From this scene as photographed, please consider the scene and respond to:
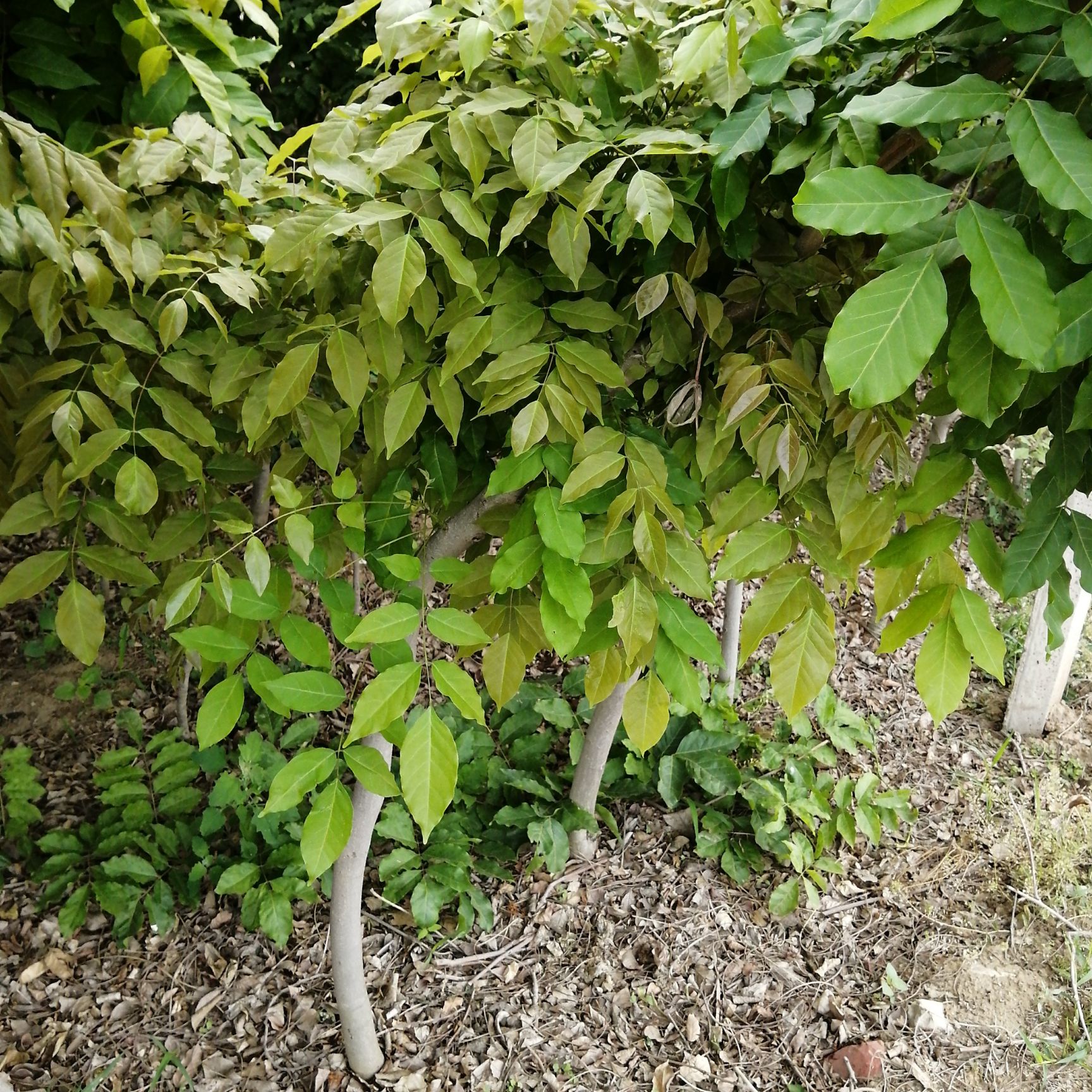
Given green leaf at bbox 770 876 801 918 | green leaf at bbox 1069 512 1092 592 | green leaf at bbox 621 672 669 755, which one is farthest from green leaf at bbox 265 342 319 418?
green leaf at bbox 770 876 801 918

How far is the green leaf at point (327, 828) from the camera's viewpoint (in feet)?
3.81

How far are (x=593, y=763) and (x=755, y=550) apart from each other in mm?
1619

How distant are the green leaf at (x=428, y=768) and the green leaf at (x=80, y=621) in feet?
1.79

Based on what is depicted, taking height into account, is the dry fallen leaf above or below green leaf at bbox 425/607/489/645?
below

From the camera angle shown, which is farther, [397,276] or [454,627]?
[454,627]

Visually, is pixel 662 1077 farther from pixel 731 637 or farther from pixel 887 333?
pixel 887 333

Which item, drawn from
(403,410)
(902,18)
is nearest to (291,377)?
(403,410)

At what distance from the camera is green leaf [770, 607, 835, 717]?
1151mm

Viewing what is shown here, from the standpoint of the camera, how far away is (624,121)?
3.54ft

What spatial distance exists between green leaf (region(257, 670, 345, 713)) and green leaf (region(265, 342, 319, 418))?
38 cm

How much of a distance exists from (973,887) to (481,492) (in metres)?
2.46

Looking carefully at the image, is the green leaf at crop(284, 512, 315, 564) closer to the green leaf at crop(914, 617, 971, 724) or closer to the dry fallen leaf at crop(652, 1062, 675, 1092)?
the green leaf at crop(914, 617, 971, 724)

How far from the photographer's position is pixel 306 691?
1211mm

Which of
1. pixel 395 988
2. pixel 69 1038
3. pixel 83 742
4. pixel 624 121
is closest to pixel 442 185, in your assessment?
pixel 624 121
